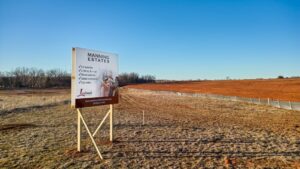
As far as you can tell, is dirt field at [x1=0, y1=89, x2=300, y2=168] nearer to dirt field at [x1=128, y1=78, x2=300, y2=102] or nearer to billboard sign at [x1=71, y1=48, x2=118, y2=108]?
billboard sign at [x1=71, y1=48, x2=118, y2=108]

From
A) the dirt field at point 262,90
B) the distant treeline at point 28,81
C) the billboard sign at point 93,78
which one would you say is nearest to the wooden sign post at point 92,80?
the billboard sign at point 93,78

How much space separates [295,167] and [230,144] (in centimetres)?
217

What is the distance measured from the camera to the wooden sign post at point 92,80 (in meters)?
5.84

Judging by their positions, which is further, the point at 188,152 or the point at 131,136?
the point at 131,136

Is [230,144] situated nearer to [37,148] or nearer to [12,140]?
[37,148]

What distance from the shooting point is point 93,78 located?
6375 mm

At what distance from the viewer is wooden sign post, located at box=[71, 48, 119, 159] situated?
19.2 feet

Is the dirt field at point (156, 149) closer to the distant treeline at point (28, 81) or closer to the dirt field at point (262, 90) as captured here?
the dirt field at point (262, 90)

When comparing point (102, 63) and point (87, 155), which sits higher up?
point (102, 63)

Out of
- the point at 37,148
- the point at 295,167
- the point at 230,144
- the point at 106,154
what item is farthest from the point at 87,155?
the point at 295,167

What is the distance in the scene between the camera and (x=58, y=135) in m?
8.48

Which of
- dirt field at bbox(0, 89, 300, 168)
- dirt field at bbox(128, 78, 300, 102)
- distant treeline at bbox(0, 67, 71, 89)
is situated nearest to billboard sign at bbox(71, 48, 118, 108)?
dirt field at bbox(0, 89, 300, 168)

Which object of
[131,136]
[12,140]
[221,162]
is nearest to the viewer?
[221,162]

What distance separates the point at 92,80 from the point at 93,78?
0.07 meters
